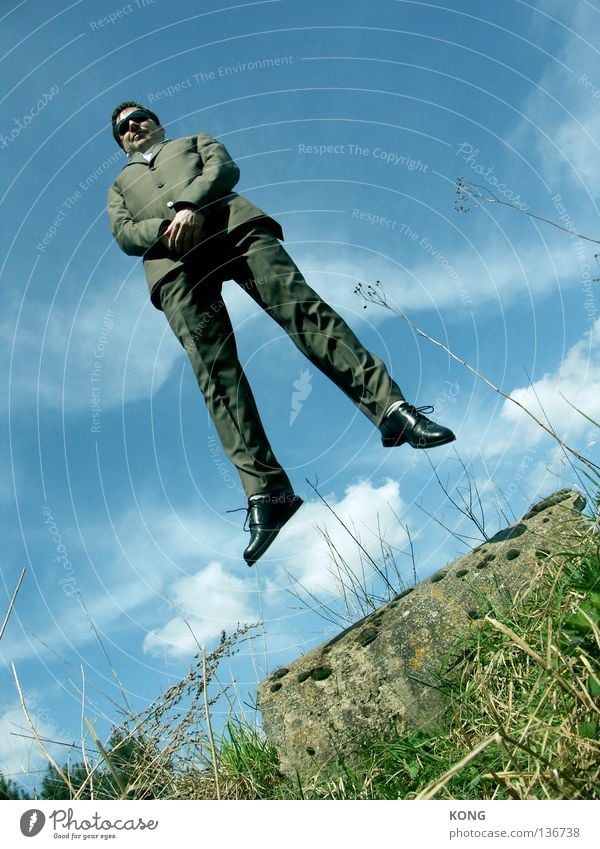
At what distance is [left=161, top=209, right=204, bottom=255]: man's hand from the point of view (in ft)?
13.7

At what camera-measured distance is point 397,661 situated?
10.4 feet

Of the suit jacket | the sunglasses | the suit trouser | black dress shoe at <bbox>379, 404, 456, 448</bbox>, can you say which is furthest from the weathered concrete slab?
the sunglasses

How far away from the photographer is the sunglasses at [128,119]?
4930 mm

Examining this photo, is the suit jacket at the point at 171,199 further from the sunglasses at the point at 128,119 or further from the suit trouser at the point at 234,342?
the sunglasses at the point at 128,119

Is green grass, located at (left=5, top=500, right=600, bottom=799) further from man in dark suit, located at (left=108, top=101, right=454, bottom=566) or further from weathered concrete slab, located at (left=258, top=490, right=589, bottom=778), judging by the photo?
man in dark suit, located at (left=108, top=101, right=454, bottom=566)

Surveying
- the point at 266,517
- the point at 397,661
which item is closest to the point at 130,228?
the point at 266,517

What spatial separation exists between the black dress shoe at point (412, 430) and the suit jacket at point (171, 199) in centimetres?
145

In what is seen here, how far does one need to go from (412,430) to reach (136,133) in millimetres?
2981

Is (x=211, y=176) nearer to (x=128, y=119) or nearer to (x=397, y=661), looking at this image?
(x=128, y=119)

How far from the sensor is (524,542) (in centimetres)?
338

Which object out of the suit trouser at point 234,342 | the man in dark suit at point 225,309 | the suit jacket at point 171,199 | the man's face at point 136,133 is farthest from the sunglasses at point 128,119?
the suit trouser at point 234,342
